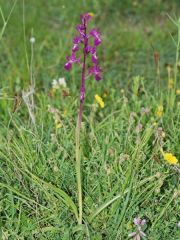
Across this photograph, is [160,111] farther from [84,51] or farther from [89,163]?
[84,51]


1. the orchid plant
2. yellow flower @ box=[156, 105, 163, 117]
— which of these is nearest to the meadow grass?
yellow flower @ box=[156, 105, 163, 117]

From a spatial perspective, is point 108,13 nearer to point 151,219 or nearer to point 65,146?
point 65,146

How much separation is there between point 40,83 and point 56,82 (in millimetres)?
432

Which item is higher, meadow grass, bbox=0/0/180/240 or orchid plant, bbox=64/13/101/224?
orchid plant, bbox=64/13/101/224

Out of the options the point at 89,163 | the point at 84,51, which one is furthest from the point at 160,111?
the point at 84,51

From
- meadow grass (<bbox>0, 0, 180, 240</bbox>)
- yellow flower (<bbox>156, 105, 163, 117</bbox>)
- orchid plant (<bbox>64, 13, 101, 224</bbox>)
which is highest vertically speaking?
orchid plant (<bbox>64, 13, 101, 224</bbox>)

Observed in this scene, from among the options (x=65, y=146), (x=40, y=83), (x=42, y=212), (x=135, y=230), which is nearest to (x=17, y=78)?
(x=40, y=83)

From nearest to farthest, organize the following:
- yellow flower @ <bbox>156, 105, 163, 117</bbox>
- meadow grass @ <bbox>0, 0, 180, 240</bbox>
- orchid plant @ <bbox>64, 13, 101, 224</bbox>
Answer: orchid plant @ <bbox>64, 13, 101, 224</bbox>
meadow grass @ <bbox>0, 0, 180, 240</bbox>
yellow flower @ <bbox>156, 105, 163, 117</bbox>

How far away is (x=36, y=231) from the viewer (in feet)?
6.60

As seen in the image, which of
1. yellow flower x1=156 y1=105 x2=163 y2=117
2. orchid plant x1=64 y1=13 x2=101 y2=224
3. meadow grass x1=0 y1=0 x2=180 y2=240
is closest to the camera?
orchid plant x1=64 y1=13 x2=101 y2=224

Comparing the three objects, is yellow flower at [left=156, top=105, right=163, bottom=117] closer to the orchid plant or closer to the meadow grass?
the meadow grass

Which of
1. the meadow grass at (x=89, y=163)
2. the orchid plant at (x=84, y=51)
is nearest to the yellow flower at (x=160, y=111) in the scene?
the meadow grass at (x=89, y=163)

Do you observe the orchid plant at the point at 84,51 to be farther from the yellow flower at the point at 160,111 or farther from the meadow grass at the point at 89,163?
the yellow flower at the point at 160,111

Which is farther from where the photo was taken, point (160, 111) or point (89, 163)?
point (160, 111)
